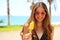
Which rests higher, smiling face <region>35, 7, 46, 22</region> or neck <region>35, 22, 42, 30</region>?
smiling face <region>35, 7, 46, 22</region>

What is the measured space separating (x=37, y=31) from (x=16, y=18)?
9.8 inches

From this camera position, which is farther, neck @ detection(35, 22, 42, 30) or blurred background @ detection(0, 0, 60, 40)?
blurred background @ detection(0, 0, 60, 40)

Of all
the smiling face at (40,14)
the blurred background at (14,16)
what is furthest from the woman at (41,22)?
the blurred background at (14,16)

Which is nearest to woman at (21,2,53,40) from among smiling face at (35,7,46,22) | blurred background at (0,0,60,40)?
smiling face at (35,7,46,22)

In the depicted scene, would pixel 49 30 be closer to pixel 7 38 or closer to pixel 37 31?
pixel 37 31

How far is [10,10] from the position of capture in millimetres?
1233

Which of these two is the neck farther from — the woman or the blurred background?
the blurred background

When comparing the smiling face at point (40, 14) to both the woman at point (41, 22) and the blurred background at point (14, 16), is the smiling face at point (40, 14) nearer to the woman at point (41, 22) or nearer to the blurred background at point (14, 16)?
the woman at point (41, 22)

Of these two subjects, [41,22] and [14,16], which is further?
[14,16]

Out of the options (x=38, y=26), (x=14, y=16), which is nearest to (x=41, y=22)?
(x=38, y=26)

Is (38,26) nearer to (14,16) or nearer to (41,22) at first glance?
(41,22)

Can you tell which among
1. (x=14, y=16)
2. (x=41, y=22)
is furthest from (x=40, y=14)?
(x=14, y=16)

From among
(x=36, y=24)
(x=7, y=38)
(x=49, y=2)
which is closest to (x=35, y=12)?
(x=36, y=24)

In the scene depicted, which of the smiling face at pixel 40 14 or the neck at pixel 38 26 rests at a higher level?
the smiling face at pixel 40 14
